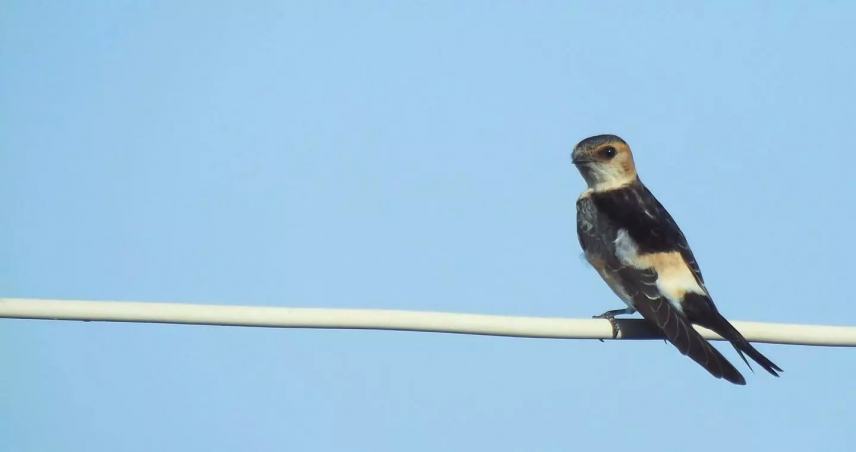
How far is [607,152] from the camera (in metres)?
8.13

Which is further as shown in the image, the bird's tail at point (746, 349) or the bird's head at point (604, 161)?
the bird's head at point (604, 161)

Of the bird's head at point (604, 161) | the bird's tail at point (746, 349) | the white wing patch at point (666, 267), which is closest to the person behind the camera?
the bird's tail at point (746, 349)

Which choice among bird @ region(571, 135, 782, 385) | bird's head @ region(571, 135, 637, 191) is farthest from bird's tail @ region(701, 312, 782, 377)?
bird's head @ region(571, 135, 637, 191)

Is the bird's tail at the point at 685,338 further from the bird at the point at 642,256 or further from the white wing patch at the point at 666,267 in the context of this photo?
the white wing patch at the point at 666,267

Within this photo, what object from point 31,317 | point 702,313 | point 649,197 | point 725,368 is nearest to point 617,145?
point 649,197

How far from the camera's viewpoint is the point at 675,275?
6.65 meters

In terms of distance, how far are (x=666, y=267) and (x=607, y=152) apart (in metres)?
1.61

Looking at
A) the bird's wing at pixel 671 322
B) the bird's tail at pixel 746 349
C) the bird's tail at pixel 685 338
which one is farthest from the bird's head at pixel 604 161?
the bird's tail at pixel 746 349

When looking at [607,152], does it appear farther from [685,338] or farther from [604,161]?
[685,338]

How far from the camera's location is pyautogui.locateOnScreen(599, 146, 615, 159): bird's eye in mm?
8125

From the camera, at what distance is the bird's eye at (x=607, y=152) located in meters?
8.12

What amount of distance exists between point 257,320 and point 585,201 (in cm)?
398

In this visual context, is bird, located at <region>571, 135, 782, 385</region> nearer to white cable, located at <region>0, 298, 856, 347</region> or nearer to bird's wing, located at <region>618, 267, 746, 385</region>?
bird's wing, located at <region>618, 267, 746, 385</region>

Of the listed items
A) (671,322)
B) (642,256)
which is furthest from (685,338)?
(642,256)
